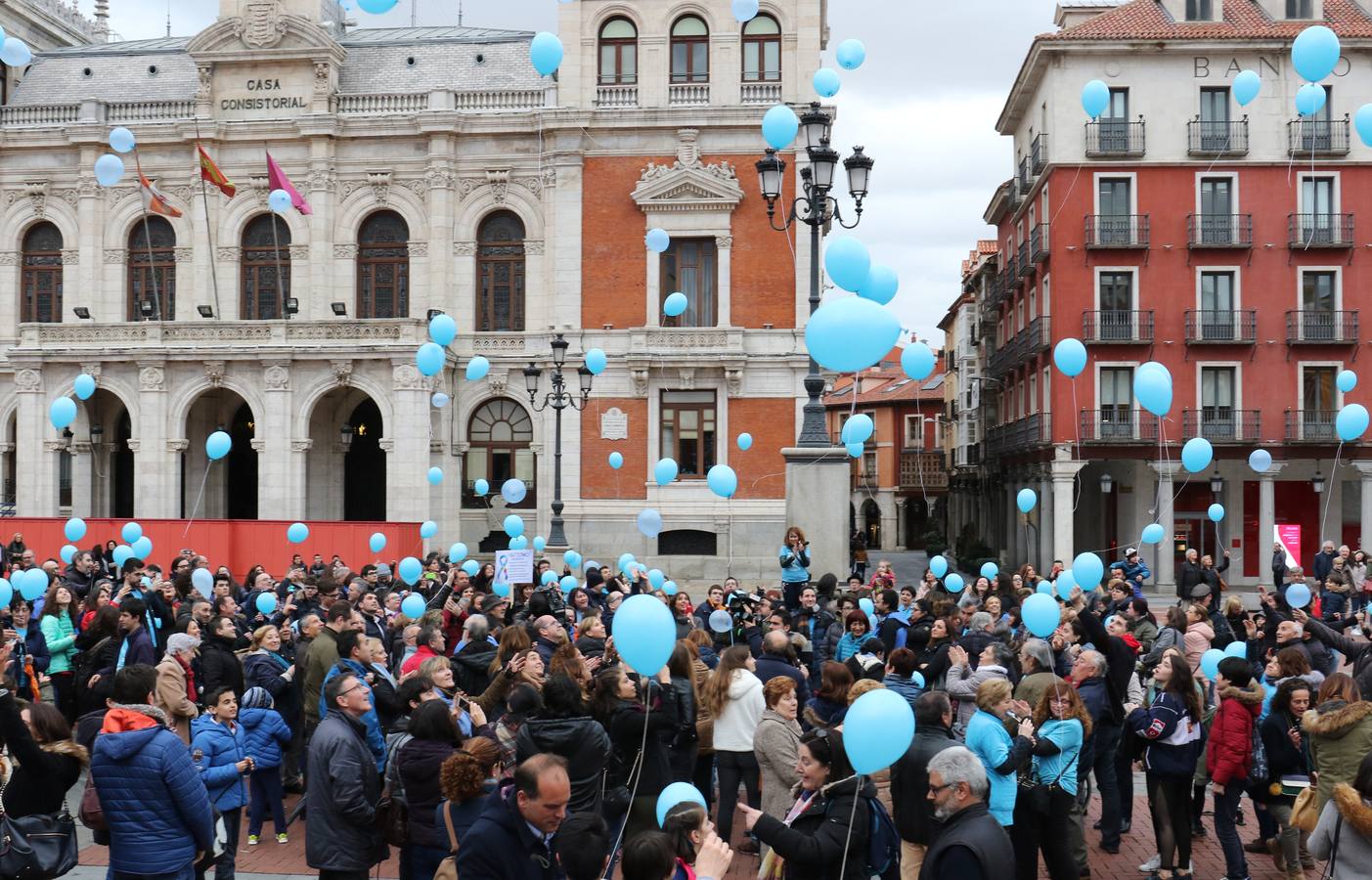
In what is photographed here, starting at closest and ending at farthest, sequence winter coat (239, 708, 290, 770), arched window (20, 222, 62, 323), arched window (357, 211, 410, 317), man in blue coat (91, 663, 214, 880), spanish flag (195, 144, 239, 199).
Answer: man in blue coat (91, 663, 214, 880)
winter coat (239, 708, 290, 770)
spanish flag (195, 144, 239, 199)
arched window (357, 211, 410, 317)
arched window (20, 222, 62, 323)

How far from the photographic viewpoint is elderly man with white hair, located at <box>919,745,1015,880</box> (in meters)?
5.45

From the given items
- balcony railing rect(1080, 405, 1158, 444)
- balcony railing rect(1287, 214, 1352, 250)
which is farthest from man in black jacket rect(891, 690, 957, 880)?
balcony railing rect(1287, 214, 1352, 250)

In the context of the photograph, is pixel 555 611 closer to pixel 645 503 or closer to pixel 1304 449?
pixel 645 503

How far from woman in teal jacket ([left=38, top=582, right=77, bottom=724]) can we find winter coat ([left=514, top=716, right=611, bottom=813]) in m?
7.49

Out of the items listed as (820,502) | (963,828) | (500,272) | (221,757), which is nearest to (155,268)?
(500,272)

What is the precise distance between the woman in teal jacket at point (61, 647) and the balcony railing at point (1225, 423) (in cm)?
3124

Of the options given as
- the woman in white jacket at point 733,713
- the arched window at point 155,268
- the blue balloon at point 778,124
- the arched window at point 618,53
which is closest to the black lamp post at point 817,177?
the blue balloon at point 778,124

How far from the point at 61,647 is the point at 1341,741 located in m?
11.7

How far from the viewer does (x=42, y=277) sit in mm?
38531

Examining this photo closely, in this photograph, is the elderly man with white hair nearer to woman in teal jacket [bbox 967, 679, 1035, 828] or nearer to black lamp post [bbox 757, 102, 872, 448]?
woman in teal jacket [bbox 967, 679, 1035, 828]

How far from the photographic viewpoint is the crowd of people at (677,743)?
20.1 ft

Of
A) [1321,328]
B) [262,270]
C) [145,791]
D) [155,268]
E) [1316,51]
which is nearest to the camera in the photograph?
[145,791]

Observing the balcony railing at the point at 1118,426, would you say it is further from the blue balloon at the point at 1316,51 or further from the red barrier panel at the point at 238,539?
the blue balloon at the point at 1316,51

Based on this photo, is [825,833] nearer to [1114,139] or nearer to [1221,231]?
[1114,139]
